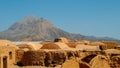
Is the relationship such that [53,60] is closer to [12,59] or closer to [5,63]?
[12,59]

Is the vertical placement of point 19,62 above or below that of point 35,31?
below

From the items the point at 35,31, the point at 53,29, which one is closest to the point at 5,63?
the point at 35,31

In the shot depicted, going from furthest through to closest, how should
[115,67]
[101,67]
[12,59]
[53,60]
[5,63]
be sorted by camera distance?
[12,59] → [53,60] → [5,63] → [115,67] → [101,67]

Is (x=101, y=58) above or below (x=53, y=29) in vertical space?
below

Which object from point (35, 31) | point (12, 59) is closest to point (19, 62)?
point (12, 59)

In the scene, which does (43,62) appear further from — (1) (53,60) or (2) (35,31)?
(2) (35,31)

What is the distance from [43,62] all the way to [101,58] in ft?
35.4

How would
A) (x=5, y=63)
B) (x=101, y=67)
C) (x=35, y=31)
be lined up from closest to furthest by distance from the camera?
(x=101, y=67) < (x=5, y=63) < (x=35, y=31)

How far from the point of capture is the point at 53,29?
153m

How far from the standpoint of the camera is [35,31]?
5655 inches

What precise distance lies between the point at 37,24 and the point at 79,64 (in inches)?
5766

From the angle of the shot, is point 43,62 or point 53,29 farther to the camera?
point 53,29

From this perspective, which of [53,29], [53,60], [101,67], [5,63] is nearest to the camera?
[101,67]

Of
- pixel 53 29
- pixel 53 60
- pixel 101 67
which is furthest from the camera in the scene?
pixel 53 29
